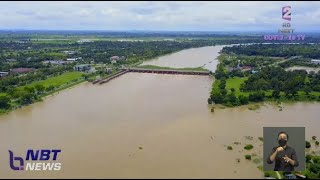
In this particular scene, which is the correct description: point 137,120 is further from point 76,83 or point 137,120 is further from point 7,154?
point 76,83

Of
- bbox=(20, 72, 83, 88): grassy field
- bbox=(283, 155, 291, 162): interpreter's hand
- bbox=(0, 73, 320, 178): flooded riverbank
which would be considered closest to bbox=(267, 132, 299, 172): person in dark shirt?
bbox=(283, 155, 291, 162): interpreter's hand

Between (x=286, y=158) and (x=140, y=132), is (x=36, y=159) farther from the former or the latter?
(x=286, y=158)

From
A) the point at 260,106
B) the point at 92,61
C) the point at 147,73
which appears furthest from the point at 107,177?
the point at 92,61

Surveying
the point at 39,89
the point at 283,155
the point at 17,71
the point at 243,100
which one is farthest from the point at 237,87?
the point at 17,71

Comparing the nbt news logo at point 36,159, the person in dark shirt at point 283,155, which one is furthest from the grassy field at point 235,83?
the person in dark shirt at point 283,155

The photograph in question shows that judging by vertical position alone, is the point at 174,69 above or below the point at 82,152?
above

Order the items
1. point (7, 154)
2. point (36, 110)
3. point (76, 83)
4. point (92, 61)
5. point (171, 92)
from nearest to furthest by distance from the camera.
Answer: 1. point (7, 154)
2. point (36, 110)
3. point (171, 92)
4. point (76, 83)
5. point (92, 61)

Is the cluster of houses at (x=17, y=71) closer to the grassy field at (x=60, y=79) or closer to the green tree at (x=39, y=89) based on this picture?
the grassy field at (x=60, y=79)
